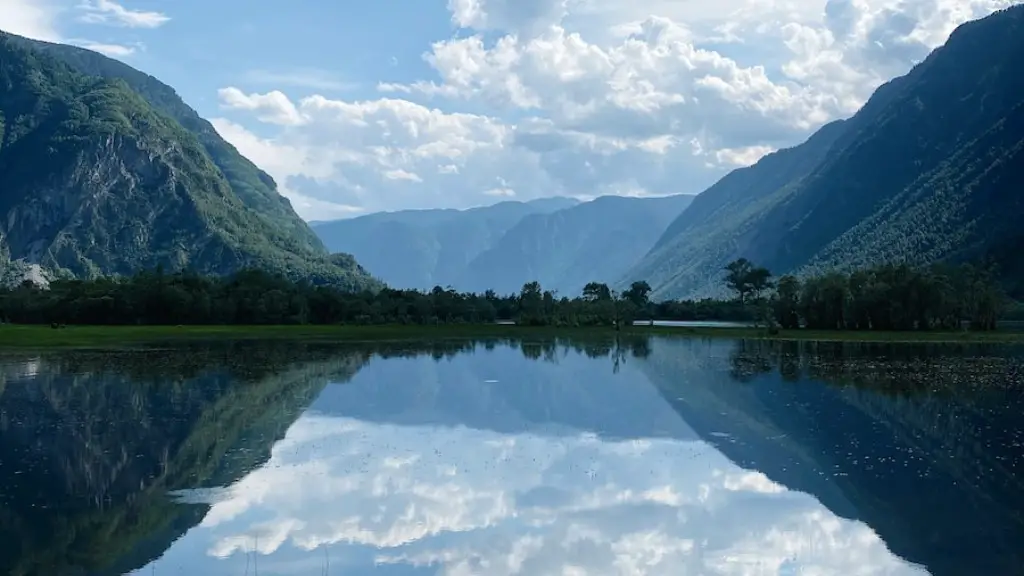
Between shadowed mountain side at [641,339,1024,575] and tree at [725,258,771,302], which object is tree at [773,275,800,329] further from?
shadowed mountain side at [641,339,1024,575]

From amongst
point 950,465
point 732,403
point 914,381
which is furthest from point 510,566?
point 914,381

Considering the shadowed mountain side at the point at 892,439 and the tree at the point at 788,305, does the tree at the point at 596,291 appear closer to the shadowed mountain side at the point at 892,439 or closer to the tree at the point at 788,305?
the tree at the point at 788,305

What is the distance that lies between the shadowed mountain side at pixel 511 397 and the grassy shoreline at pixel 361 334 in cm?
3416

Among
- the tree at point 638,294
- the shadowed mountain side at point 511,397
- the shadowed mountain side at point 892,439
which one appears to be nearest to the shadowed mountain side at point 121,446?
the shadowed mountain side at point 511,397

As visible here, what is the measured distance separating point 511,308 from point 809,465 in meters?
149

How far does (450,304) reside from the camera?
15938 centimetres

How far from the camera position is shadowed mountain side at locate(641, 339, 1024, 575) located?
2108 centimetres

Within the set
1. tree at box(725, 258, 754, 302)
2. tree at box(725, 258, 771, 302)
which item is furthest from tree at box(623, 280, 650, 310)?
tree at box(725, 258, 771, 302)

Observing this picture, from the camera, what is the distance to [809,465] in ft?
93.9

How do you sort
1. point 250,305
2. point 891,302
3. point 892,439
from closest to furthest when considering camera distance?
point 892,439
point 891,302
point 250,305

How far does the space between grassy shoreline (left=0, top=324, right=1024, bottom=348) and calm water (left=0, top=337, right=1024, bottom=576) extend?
43020 mm

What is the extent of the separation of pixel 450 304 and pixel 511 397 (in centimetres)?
11149

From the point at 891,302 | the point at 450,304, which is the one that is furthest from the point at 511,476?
the point at 450,304

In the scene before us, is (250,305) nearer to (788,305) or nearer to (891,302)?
(788,305)
